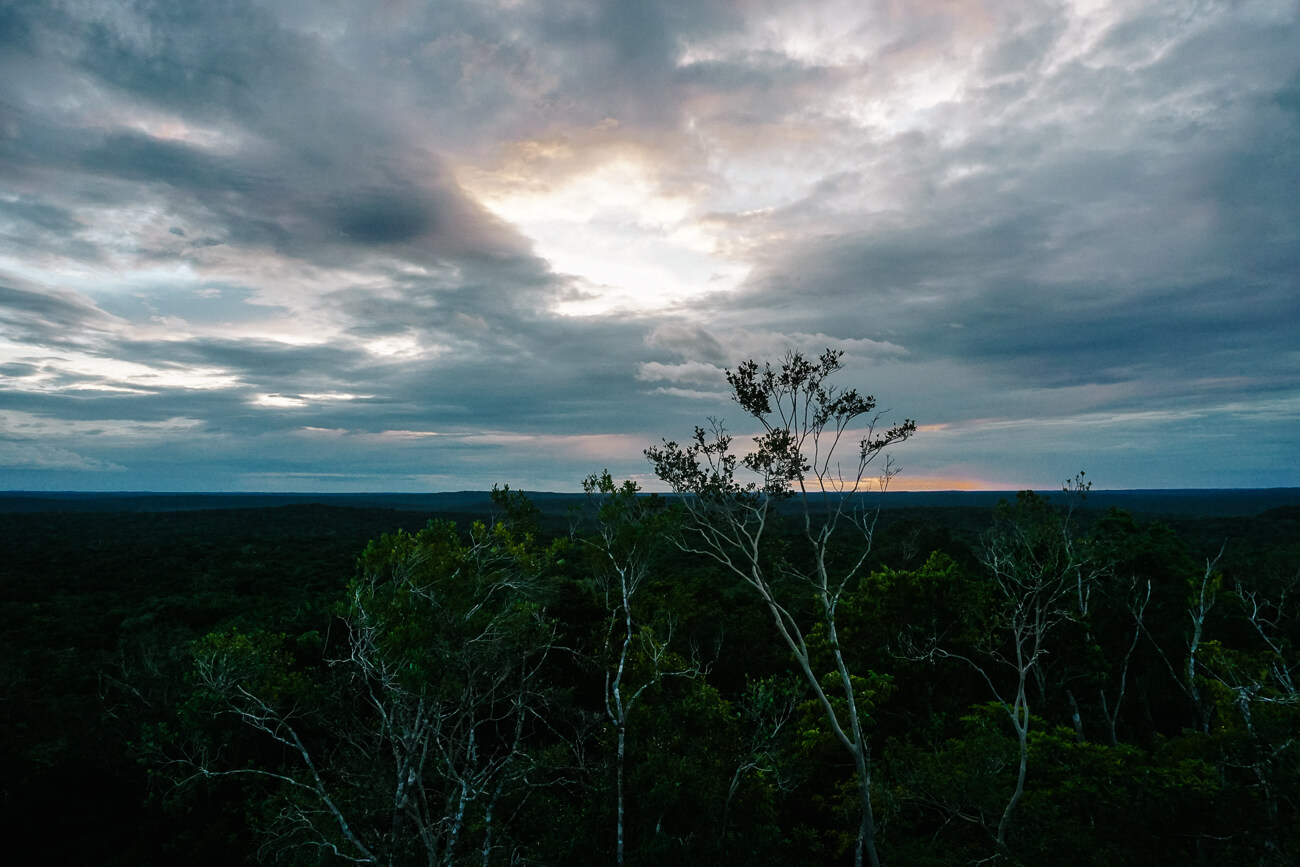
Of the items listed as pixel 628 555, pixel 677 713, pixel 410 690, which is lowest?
pixel 677 713

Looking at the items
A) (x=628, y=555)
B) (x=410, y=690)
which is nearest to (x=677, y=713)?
(x=628, y=555)

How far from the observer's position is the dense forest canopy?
60.3 feet

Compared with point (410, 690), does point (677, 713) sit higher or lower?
lower

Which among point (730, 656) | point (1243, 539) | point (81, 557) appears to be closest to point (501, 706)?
point (730, 656)

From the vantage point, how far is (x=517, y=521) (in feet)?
88.0

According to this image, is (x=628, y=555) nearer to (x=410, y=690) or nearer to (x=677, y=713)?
(x=677, y=713)

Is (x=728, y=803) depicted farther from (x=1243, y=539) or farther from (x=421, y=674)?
(x=1243, y=539)

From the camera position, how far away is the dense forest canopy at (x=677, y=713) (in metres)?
18.4

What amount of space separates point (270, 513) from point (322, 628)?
16805 cm

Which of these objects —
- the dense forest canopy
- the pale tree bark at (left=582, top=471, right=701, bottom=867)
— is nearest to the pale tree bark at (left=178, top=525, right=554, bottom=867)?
the dense forest canopy

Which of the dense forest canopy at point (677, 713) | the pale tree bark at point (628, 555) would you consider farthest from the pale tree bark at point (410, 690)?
the pale tree bark at point (628, 555)

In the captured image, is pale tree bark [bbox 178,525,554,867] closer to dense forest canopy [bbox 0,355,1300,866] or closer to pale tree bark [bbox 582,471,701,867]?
dense forest canopy [bbox 0,355,1300,866]

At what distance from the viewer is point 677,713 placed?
24.6 meters

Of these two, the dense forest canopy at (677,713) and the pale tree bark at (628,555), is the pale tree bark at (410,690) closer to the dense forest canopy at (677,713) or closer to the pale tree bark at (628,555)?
the dense forest canopy at (677,713)
